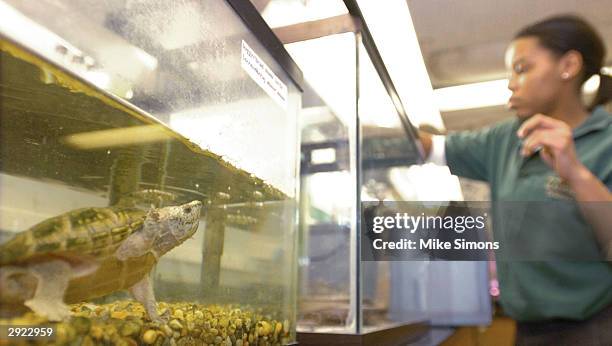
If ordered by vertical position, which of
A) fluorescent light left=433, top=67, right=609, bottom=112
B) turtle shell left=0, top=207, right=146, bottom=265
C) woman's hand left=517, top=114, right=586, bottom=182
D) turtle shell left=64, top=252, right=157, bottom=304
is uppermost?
fluorescent light left=433, top=67, right=609, bottom=112

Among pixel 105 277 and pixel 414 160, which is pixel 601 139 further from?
pixel 105 277

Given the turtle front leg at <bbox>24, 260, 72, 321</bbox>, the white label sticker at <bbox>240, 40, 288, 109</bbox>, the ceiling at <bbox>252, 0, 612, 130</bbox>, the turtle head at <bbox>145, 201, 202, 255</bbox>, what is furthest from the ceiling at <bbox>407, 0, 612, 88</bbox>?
the turtle front leg at <bbox>24, 260, 72, 321</bbox>

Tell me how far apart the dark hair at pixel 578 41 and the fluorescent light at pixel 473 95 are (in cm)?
9

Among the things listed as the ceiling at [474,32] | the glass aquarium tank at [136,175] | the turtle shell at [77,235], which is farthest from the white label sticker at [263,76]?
the turtle shell at [77,235]

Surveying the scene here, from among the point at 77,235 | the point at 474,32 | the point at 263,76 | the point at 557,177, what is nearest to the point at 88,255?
the point at 77,235

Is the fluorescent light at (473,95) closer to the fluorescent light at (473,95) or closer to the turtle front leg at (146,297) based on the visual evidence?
the fluorescent light at (473,95)

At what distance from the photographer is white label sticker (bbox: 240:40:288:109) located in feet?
2.34

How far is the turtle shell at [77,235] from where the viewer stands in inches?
13.6

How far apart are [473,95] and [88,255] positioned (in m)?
0.65

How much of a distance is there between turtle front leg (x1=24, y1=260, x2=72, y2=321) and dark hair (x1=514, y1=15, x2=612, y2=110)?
0.70 meters

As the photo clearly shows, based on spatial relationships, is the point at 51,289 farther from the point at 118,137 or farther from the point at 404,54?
the point at 404,54

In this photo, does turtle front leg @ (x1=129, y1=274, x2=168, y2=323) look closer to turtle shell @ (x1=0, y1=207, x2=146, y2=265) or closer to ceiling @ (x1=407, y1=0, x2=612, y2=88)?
turtle shell @ (x1=0, y1=207, x2=146, y2=265)

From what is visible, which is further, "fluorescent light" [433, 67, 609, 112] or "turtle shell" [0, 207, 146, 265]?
"fluorescent light" [433, 67, 609, 112]

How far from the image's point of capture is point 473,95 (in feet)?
2.60
